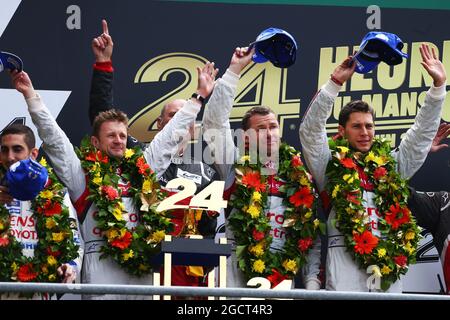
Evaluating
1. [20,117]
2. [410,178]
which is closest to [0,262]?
[20,117]

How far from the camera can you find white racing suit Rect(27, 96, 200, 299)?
24.5 ft

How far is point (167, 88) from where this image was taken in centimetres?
866

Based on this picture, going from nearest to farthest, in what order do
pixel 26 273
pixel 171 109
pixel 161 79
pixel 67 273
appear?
1. pixel 67 273
2. pixel 26 273
3. pixel 171 109
4. pixel 161 79

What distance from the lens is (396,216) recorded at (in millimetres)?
7746

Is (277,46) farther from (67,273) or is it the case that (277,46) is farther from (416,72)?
(67,273)

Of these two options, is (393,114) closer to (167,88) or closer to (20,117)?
(167,88)

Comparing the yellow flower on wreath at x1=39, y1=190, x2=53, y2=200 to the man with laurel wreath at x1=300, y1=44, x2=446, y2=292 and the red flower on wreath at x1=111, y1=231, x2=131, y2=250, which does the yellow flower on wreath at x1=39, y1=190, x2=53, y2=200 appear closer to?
the red flower on wreath at x1=111, y1=231, x2=131, y2=250

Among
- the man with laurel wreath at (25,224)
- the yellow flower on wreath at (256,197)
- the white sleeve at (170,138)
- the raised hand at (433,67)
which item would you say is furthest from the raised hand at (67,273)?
the raised hand at (433,67)

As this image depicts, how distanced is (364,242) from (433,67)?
1.16m

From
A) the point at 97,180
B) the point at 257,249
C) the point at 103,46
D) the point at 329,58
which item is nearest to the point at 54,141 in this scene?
the point at 97,180

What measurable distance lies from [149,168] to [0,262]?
1033mm
